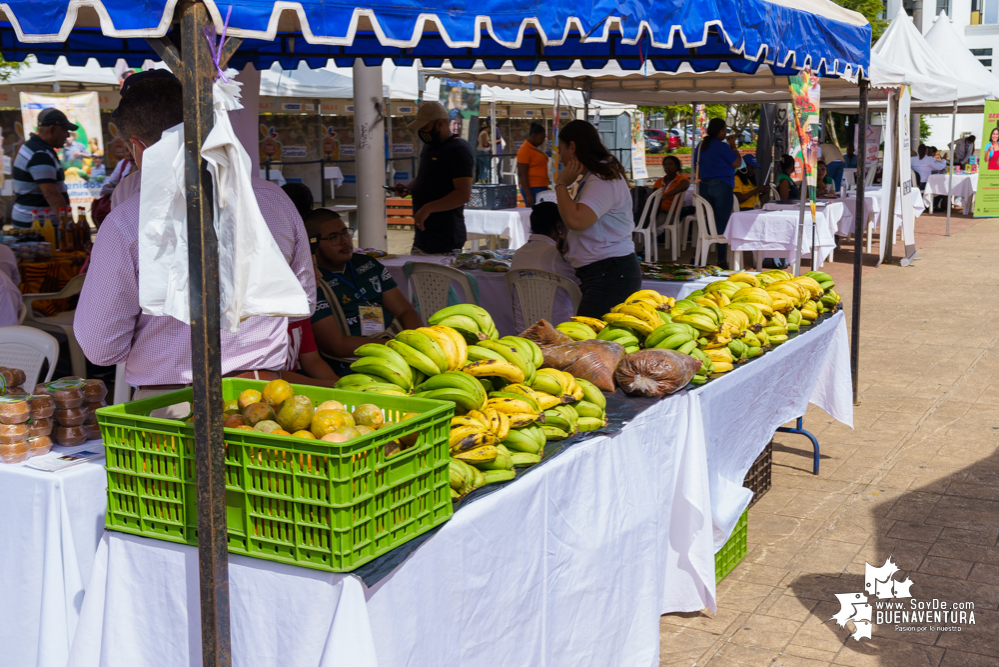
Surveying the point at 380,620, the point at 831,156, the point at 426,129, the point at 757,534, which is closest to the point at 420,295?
the point at 426,129

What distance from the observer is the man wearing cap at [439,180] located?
706 cm

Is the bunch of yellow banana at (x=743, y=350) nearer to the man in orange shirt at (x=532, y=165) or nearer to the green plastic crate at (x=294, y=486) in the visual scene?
the green plastic crate at (x=294, y=486)

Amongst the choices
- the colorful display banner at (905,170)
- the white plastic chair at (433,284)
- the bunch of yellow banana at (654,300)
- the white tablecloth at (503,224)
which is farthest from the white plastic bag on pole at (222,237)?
the colorful display banner at (905,170)

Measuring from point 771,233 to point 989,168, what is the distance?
8.58 metres

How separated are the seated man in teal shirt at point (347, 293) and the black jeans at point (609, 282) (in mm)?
1246

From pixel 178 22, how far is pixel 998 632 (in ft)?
11.9

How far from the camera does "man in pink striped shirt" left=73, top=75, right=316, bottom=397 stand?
101 inches

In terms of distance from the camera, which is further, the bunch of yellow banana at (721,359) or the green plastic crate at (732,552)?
the green plastic crate at (732,552)

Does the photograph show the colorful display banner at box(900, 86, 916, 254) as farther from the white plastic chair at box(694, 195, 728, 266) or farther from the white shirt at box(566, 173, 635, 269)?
the white shirt at box(566, 173, 635, 269)

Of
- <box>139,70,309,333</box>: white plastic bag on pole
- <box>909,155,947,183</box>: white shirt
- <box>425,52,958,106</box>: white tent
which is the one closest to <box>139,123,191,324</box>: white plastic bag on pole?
<box>139,70,309,333</box>: white plastic bag on pole

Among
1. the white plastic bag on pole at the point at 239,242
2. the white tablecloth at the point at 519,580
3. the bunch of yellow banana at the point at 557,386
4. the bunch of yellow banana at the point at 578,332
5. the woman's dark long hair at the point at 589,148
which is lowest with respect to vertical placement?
the white tablecloth at the point at 519,580

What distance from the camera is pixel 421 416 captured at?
2.24 meters

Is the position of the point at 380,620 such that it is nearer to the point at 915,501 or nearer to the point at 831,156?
the point at 915,501

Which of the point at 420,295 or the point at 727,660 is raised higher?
the point at 420,295
